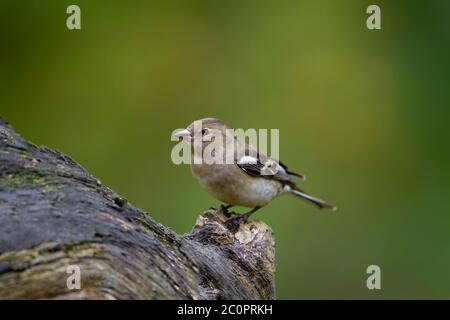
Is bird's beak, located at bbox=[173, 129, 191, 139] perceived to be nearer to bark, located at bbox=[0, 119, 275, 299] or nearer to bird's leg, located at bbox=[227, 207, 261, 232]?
bird's leg, located at bbox=[227, 207, 261, 232]

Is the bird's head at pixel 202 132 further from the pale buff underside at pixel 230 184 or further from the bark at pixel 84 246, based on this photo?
the bark at pixel 84 246

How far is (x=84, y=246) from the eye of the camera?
3.32m

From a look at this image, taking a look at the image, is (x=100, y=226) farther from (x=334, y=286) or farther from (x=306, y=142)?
(x=306, y=142)

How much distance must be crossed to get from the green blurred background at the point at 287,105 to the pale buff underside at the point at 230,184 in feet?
11.2

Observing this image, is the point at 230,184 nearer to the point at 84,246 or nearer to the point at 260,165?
the point at 260,165

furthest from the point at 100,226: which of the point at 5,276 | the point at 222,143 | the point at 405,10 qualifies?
the point at 405,10

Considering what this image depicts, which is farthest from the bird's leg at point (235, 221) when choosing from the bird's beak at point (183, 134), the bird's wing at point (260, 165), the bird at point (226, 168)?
the bird's beak at point (183, 134)

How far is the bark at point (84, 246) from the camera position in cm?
319

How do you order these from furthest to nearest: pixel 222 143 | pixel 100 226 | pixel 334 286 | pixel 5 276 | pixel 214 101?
pixel 214 101 < pixel 334 286 < pixel 222 143 < pixel 100 226 < pixel 5 276

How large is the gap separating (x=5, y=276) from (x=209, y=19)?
28.6ft

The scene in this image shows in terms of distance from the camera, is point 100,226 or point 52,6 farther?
point 52,6

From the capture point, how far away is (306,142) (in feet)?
36.3

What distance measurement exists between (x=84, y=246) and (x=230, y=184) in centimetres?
329
